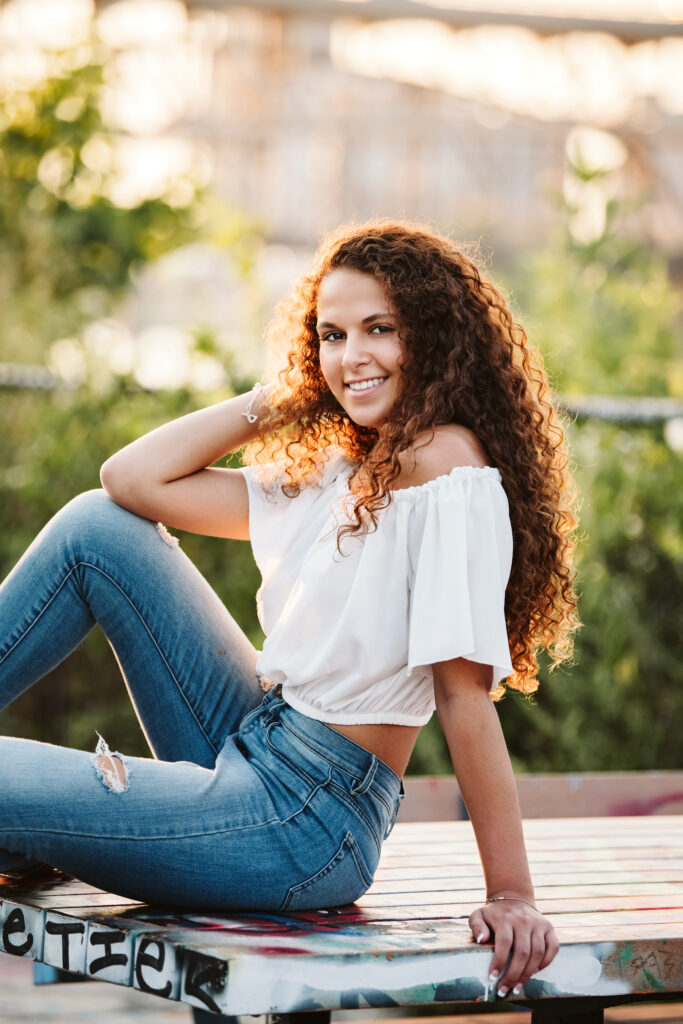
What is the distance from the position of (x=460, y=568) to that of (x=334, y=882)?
47cm

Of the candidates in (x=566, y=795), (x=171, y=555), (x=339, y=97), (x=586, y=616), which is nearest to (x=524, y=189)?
(x=339, y=97)

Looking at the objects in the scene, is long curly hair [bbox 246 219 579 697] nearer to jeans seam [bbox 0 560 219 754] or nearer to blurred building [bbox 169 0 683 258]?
jeans seam [bbox 0 560 219 754]

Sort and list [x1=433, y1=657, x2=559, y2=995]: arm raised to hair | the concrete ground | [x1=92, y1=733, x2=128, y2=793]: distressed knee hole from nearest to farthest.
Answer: [x1=433, y1=657, x2=559, y2=995]: arm raised to hair < [x1=92, y1=733, x2=128, y2=793]: distressed knee hole < the concrete ground

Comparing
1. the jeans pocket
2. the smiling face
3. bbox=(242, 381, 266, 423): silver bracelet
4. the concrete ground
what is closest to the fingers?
the jeans pocket

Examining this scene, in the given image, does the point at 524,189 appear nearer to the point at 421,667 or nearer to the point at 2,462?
the point at 2,462

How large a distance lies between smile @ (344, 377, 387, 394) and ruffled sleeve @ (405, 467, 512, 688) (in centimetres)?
20

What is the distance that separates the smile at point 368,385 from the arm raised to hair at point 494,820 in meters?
0.43

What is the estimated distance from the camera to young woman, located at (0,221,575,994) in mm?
1582

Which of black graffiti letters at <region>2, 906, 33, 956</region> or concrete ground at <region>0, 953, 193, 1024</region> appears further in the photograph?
concrete ground at <region>0, 953, 193, 1024</region>

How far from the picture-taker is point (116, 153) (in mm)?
6055

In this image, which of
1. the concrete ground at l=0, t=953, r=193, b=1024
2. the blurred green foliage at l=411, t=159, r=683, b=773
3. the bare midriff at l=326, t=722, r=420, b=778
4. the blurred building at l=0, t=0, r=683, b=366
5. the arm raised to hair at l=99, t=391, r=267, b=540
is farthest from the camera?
the blurred building at l=0, t=0, r=683, b=366


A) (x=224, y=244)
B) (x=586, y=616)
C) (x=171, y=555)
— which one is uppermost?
(x=224, y=244)

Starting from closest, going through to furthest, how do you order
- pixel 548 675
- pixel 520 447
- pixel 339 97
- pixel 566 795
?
pixel 520 447 < pixel 566 795 < pixel 548 675 < pixel 339 97

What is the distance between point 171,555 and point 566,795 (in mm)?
1361
